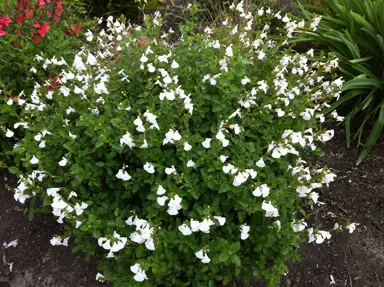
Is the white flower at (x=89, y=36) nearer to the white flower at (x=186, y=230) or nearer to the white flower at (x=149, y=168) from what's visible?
the white flower at (x=149, y=168)

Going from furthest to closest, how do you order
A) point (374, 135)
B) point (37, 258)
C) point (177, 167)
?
point (374, 135) → point (37, 258) → point (177, 167)

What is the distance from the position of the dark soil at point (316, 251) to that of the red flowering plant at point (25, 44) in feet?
1.84

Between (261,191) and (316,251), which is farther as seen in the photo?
(316,251)

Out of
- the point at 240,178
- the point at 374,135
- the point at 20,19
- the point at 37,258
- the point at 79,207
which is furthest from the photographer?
the point at 374,135

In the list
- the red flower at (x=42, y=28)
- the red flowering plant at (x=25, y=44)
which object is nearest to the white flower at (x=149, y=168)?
the red flowering plant at (x=25, y=44)

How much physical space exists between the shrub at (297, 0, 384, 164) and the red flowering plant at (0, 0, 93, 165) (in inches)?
79.1

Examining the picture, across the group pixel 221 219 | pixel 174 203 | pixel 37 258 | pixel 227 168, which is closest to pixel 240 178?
pixel 227 168

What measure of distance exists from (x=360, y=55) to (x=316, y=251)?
1845 millimetres

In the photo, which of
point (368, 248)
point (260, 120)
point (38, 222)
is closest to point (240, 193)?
point (260, 120)

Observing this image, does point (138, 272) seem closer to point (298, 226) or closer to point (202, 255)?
point (202, 255)

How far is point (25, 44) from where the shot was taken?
282cm

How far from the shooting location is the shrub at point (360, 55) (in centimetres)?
317

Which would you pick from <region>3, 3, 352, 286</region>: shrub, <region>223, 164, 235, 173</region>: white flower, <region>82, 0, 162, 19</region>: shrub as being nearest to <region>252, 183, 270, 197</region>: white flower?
<region>3, 3, 352, 286</region>: shrub

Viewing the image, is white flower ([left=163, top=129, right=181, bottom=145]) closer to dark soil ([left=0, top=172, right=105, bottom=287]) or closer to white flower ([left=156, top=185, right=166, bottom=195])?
white flower ([left=156, top=185, right=166, bottom=195])
